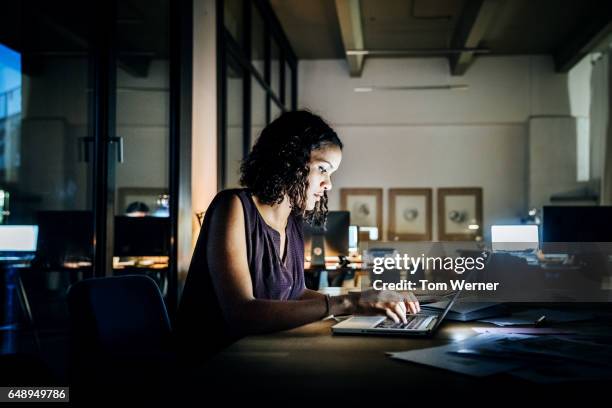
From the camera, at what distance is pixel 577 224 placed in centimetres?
396

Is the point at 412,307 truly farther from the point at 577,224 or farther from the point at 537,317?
the point at 577,224

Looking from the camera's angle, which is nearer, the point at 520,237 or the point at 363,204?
the point at 520,237

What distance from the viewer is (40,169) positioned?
6145mm

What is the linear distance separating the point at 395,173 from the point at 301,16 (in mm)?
3180

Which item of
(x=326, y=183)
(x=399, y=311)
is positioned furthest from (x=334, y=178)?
(x=399, y=311)

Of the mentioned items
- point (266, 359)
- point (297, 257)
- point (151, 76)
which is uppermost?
point (151, 76)

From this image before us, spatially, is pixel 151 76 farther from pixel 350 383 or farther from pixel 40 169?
pixel 350 383

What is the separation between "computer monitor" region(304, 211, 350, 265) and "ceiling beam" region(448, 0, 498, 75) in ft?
9.83

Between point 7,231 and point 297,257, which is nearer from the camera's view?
point 297,257

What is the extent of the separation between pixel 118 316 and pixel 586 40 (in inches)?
317

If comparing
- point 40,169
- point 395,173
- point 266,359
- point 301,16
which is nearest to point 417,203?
point 395,173

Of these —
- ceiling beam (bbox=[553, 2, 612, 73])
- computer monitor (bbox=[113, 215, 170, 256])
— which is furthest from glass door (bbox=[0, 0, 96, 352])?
ceiling beam (bbox=[553, 2, 612, 73])

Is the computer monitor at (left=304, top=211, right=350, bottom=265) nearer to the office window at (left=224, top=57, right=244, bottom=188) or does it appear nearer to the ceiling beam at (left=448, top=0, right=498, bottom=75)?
the office window at (left=224, top=57, right=244, bottom=188)

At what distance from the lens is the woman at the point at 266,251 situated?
1.56 metres
